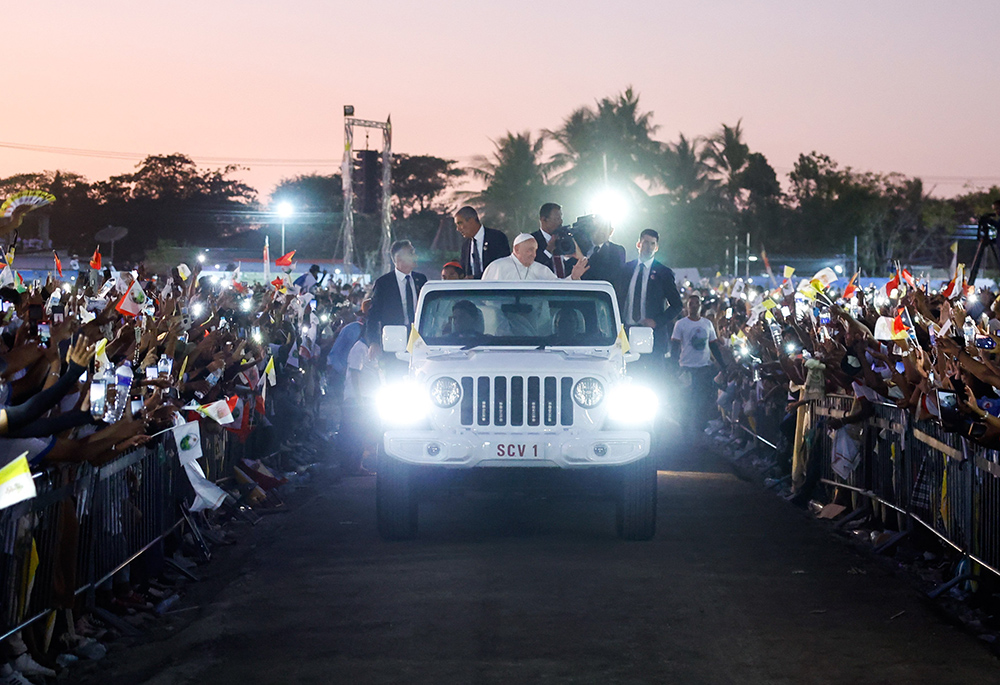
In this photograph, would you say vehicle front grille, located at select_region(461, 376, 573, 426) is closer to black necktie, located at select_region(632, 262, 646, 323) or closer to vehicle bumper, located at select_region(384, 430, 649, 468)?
vehicle bumper, located at select_region(384, 430, 649, 468)

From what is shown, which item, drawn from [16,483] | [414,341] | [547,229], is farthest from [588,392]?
[16,483]

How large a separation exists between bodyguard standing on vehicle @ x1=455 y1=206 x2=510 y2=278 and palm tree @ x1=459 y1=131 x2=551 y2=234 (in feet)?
199

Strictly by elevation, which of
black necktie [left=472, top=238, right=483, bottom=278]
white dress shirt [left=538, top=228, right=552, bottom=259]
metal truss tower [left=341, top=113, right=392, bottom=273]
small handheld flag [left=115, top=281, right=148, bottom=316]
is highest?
metal truss tower [left=341, top=113, right=392, bottom=273]

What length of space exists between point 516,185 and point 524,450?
2605 inches

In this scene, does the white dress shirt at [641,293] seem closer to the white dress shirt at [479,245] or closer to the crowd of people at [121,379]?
the white dress shirt at [479,245]

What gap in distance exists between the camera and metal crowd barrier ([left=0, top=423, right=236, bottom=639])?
20.7 ft

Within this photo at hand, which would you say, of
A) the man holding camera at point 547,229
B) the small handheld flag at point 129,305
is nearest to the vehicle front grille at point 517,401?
the small handheld flag at point 129,305

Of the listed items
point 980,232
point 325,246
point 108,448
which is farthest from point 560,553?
point 325,246

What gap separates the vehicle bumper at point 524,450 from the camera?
9.85 metres

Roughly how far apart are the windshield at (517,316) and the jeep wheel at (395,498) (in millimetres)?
1279

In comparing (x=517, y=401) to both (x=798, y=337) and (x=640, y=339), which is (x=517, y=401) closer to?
(x=640, y=339)

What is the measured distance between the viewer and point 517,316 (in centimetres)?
1103

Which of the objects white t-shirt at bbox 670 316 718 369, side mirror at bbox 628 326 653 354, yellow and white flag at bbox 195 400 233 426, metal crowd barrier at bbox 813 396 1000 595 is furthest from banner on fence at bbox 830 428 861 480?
white t-shirt at bbox 670 316 718 369

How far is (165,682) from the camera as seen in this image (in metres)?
6.43
